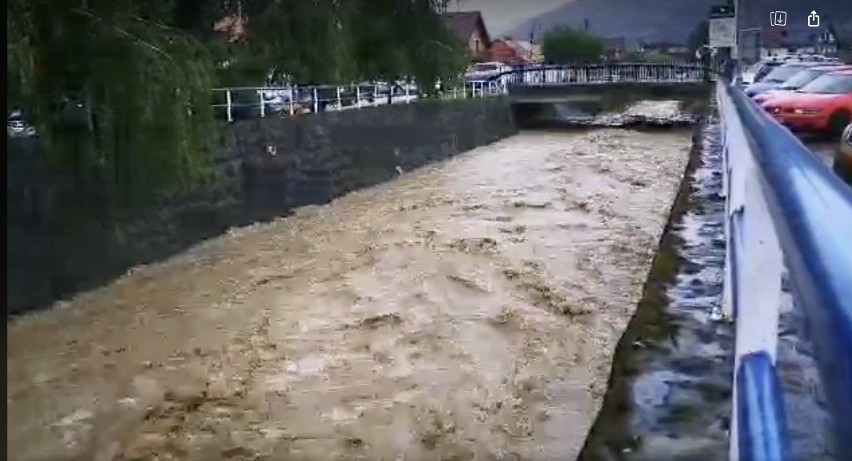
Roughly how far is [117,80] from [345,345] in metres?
1.91

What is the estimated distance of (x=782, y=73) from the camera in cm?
1445

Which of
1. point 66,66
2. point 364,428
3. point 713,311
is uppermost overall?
point 66,66

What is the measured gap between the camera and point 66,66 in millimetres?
4730

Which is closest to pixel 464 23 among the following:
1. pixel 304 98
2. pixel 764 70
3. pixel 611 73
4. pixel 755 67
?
pixel 304 98

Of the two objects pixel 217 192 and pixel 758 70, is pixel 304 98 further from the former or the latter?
pixel 758 70

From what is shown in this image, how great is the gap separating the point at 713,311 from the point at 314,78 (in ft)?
16.1

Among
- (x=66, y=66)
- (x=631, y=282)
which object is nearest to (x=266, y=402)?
(x=66, y=66)

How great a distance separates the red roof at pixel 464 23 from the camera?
720 centimetres

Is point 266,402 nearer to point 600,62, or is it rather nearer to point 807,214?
point 807,214

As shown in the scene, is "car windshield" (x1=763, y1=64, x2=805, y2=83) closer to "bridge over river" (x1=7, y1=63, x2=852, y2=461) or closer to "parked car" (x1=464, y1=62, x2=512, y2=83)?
"bridge over river" (x1=7, y1=63, x2=852, y2=461)

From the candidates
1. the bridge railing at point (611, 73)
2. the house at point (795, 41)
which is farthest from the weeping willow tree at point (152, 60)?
the bridge railing at point (611, 73)

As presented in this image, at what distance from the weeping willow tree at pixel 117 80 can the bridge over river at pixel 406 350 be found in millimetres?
1204

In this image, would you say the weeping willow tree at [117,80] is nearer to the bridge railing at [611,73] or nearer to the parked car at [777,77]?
the parked car at [777,77]

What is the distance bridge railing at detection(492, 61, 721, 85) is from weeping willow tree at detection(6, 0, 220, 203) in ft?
61.7
